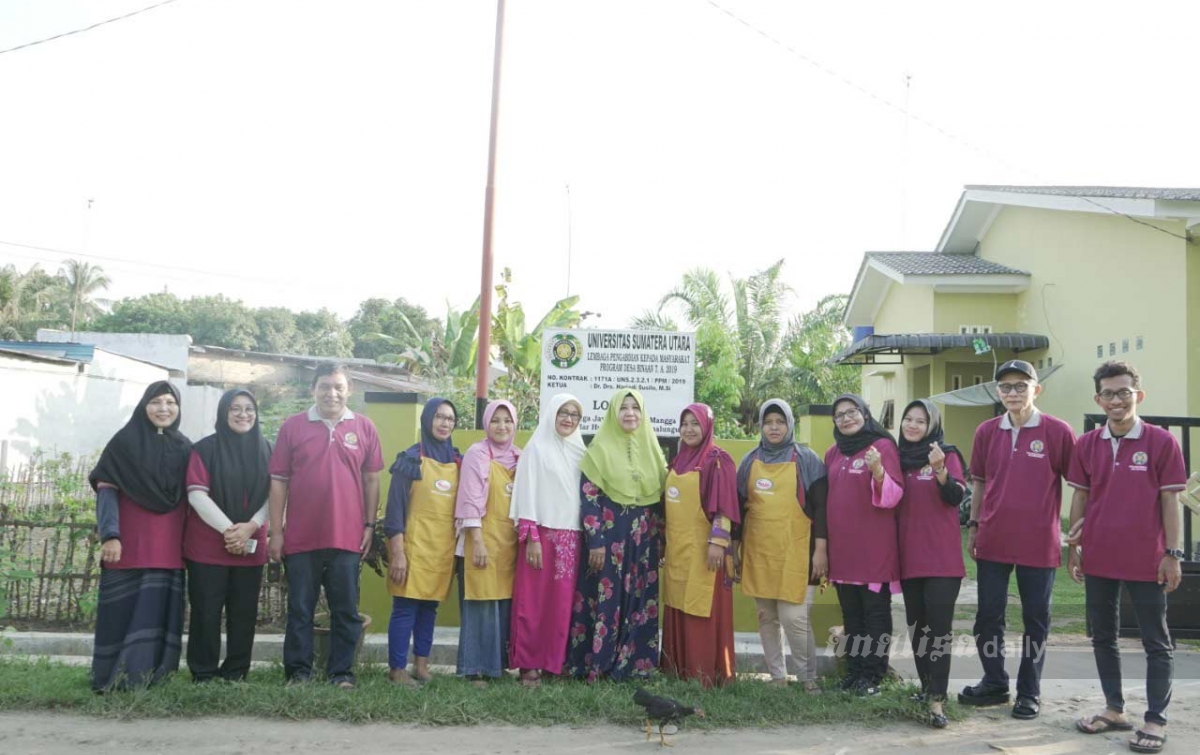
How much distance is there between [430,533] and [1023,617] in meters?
3.13

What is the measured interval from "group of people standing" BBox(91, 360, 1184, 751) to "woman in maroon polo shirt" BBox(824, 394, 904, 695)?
1cm

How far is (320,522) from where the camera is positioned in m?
4.56

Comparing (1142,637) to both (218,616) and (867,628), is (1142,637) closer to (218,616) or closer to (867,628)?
(867,628)

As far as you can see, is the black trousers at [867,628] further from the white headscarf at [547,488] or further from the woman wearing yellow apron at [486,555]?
the woman wearing yellow apron at [486,555]

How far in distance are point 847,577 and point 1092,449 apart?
1.35 meters

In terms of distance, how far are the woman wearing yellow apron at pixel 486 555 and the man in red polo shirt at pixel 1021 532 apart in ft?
8.07

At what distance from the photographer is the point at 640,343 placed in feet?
22.0

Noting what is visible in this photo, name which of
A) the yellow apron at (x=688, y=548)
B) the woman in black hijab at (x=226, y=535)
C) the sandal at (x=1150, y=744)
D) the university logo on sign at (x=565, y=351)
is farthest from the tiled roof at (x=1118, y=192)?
the woman in black hijab at (x=226, y=535)

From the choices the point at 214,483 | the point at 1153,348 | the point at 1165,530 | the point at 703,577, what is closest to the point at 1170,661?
the point at 1165,530

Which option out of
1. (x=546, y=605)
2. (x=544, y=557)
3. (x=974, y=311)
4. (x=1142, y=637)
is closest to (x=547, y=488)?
(x=544, y=557)

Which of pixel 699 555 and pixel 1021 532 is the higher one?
pixel 1021 532

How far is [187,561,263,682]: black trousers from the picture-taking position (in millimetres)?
4531

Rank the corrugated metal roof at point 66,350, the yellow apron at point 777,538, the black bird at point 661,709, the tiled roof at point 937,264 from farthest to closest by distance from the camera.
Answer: the corrugated metal roof at point 66,350
the tiled roof at point 937,264
the yellow apron at point 777,538
the black bird at point 661,709

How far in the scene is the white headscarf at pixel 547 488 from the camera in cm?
477
